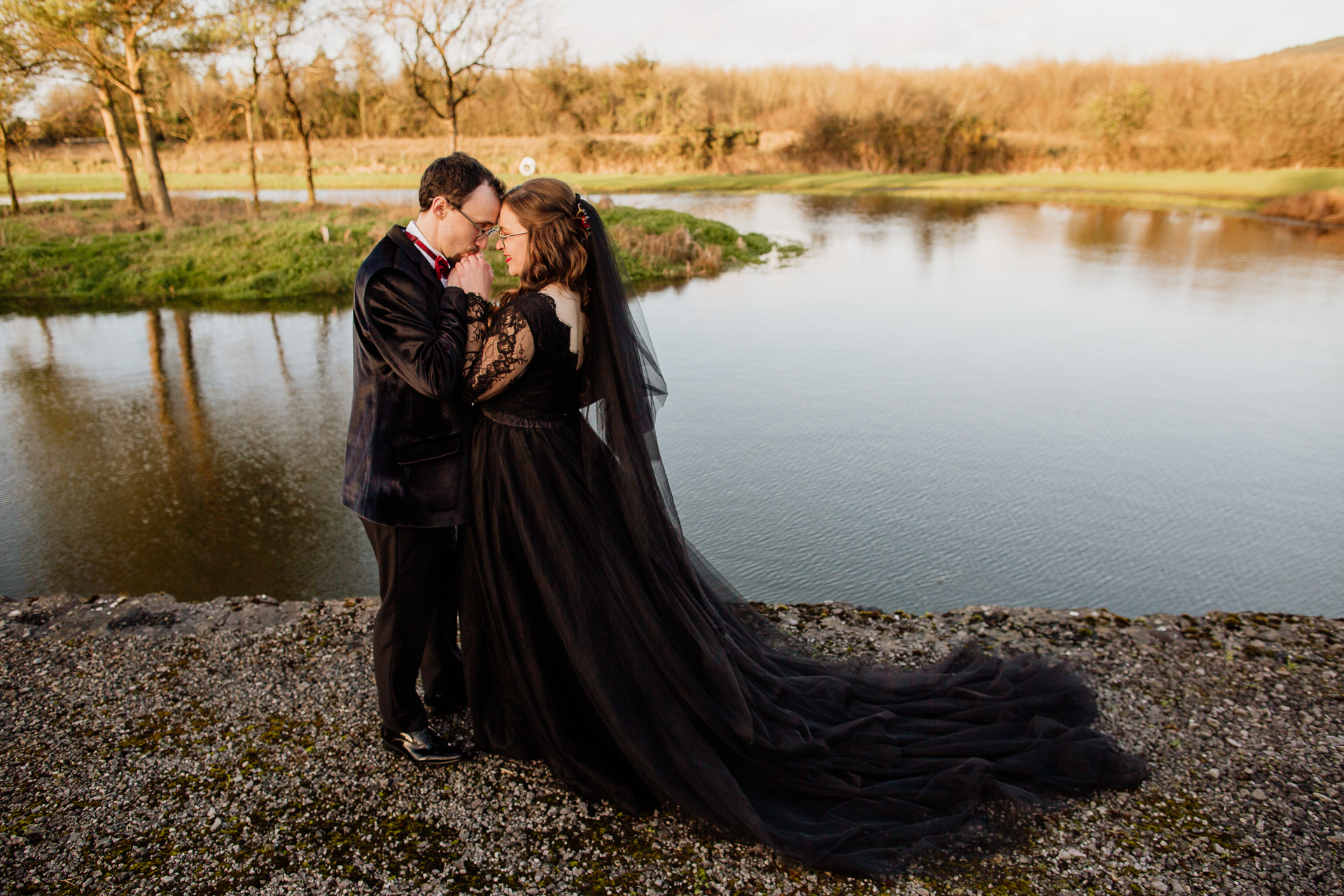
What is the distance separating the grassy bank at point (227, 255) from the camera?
12.7m

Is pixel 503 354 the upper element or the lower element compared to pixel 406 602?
upper

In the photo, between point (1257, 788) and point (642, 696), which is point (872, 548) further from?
point (642, 696)

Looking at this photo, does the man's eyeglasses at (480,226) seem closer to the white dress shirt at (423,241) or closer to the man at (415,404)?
the man at (415,404)

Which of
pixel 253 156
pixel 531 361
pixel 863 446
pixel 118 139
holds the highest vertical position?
pixel 118 139

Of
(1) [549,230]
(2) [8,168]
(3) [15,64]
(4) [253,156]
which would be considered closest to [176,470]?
(1) [549,230]

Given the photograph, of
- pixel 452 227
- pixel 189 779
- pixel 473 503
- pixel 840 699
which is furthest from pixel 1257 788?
pixel 189 779

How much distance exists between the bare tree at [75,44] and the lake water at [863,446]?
7.66 meters

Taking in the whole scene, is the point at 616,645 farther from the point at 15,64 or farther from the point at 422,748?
the point at 15,64

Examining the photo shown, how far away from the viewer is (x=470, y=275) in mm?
2557

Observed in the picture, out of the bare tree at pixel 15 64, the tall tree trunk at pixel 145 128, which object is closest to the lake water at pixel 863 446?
the tall tree trunk at pixel 145 128

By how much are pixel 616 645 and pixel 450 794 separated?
0.77 meters

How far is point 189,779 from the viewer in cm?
268

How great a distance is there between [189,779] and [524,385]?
177cm

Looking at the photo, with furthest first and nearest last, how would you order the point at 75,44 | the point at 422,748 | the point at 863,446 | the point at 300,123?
the point at 300,123, the point at 75,44, the point at 863,446, the point at 422,748
